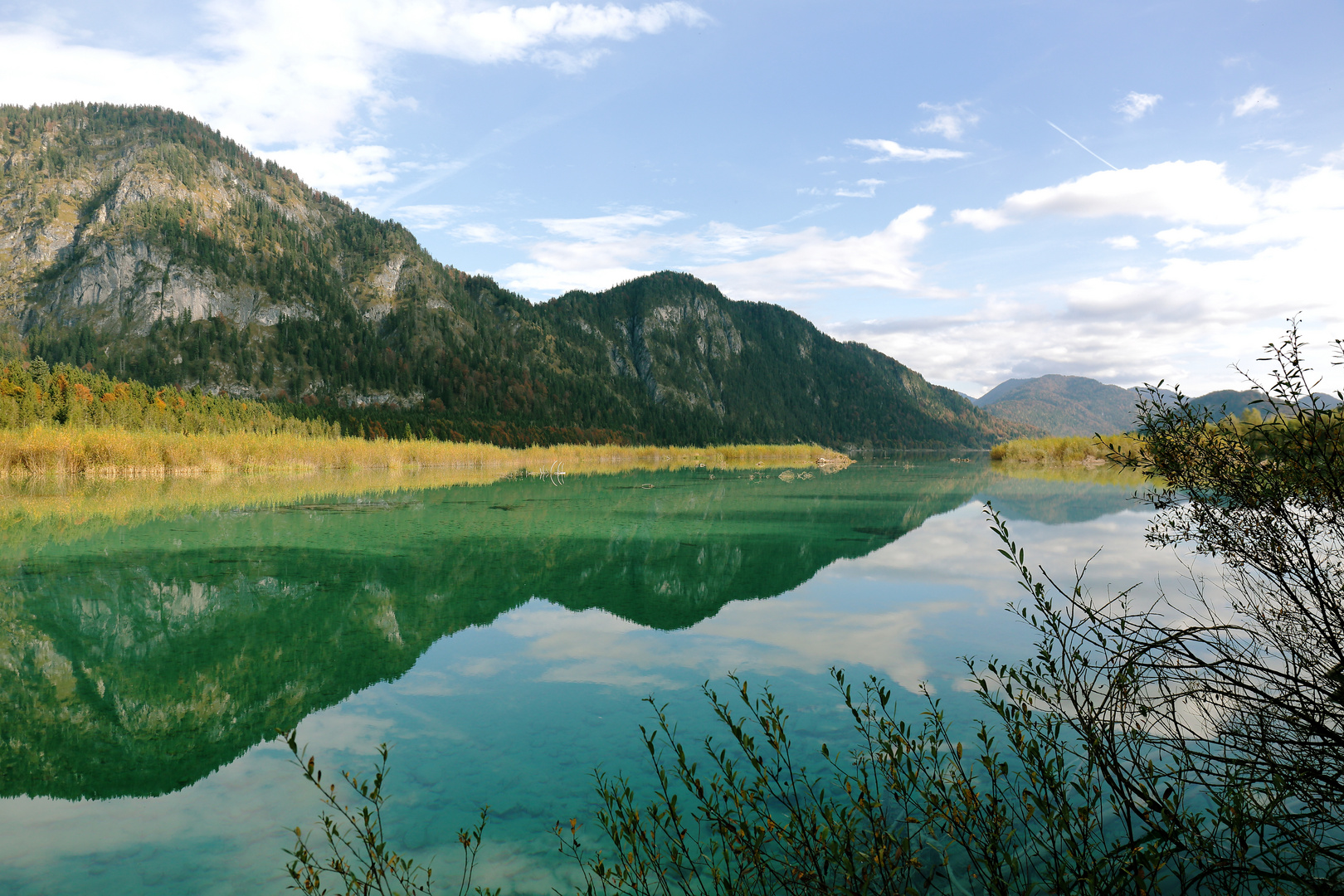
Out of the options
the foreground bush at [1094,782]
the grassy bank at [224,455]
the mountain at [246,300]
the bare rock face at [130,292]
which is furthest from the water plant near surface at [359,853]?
the bare rock face at [130,292]

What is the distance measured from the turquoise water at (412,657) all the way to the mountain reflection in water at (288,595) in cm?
6

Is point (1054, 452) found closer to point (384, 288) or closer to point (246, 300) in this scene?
point (246, 300)

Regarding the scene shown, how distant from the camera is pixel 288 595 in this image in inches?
487

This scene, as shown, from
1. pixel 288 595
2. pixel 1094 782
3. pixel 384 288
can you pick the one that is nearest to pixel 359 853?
pixel 1094 782

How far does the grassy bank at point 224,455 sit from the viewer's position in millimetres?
35188

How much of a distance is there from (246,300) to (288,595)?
511 ft

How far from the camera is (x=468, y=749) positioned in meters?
6.39

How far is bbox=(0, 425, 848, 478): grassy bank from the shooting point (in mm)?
35188

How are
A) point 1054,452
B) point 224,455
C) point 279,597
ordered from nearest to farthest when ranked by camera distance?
point 279,597
point 224,455
point 1054,452

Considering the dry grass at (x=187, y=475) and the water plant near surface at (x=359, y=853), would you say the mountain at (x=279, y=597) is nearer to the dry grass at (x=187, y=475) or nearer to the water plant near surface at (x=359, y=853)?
the water plant near surface at (x=359, y=853)

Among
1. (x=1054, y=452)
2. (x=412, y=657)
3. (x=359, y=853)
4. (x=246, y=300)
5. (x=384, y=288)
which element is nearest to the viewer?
(x=359, y=853)

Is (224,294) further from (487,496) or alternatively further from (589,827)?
(589,827)

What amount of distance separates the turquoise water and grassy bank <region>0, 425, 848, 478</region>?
22.4 m

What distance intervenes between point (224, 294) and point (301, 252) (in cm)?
2687
